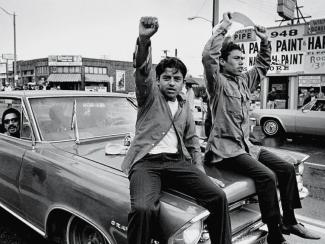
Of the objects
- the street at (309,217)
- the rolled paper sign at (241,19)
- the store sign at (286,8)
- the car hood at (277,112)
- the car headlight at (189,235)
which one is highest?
the store sign at (286,8)

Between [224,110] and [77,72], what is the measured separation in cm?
5500

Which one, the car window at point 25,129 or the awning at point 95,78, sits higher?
the awning at point 95,78

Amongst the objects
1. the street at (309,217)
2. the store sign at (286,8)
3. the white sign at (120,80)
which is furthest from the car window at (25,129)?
the white sign at (120,80)

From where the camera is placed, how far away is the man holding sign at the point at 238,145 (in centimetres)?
270

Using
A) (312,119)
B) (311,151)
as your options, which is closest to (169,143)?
(311,151)

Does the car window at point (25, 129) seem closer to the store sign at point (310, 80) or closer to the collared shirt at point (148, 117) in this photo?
the collared shirt at point (148, 117)

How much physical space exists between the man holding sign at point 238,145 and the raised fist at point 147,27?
2.70 feet

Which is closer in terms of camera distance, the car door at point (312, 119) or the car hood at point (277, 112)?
the car door at point (312, 119)

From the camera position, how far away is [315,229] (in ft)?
12.6

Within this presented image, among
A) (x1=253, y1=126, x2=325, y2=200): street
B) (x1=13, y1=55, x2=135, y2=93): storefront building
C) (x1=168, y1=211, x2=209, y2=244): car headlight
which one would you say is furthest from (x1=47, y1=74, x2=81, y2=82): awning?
(x1=168, y1=211, x2=209, y2=244): car headlight

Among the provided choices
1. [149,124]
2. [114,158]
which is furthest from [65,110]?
[149,124]

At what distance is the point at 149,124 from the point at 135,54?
54 centimetres

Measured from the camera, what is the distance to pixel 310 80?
18.8 meters

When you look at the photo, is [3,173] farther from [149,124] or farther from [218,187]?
[218,187]
